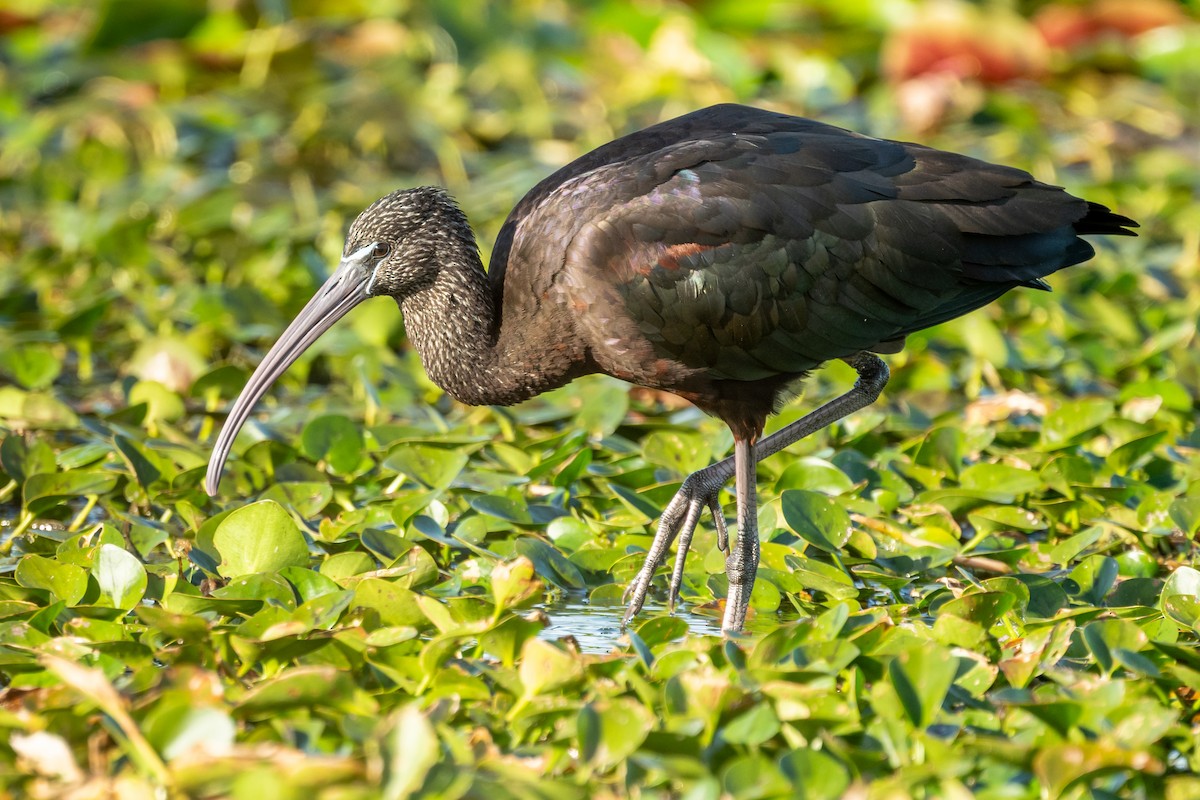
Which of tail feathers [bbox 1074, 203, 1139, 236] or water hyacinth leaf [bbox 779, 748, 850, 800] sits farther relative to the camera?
tail feathers [bbox 1074, 203, 1139, 236]

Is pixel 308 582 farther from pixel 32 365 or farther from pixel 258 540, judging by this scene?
pixel 32 365

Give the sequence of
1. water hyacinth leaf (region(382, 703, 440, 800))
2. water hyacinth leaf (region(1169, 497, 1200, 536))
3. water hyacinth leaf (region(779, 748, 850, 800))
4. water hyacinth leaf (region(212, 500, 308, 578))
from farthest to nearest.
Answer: water hyacinth leaf (region(1169, 497, 1200, 536)) → water hyacinth leaf (region(212, 500, 308, 578)) → water hyacinth leaf (region(779, 748, 850, 800)) → water hyacinth leaf (region(382, 703, 440, 800))

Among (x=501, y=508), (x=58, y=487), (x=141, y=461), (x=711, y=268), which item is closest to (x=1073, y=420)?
(x=711, y=268)

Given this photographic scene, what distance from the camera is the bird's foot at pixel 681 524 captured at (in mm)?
4781

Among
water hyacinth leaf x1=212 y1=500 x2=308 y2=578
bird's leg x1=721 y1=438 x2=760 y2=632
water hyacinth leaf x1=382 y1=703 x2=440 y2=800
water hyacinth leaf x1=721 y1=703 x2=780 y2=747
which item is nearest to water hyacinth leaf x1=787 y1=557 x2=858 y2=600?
bird's leg x1=721 y1=438 x2=760 y2=632

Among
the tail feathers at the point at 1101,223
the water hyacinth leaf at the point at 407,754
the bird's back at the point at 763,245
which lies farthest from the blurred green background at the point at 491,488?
the tail feathers at the point at 1101,223

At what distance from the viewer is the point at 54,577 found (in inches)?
163

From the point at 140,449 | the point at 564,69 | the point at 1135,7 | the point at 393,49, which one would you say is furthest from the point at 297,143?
the point at 1135,7

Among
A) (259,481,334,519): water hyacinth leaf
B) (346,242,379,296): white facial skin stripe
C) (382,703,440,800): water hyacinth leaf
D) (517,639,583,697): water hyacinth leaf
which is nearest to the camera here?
(382,703,440,800): water hyacinth leaf

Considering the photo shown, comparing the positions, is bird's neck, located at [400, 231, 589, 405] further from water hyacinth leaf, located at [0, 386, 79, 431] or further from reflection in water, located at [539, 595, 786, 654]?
water hyacinth leaf, located at [0, 386, 79, 431]

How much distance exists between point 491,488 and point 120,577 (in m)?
1.59

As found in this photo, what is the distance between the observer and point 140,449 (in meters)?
5.21

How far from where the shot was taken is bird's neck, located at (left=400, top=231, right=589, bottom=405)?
15.9 feet

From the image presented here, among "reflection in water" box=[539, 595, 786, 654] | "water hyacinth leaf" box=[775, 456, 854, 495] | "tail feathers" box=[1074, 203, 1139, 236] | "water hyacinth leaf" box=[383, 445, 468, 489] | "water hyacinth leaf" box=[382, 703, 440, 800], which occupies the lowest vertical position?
"reflection in water" box=[539, 595, 786, 654]
